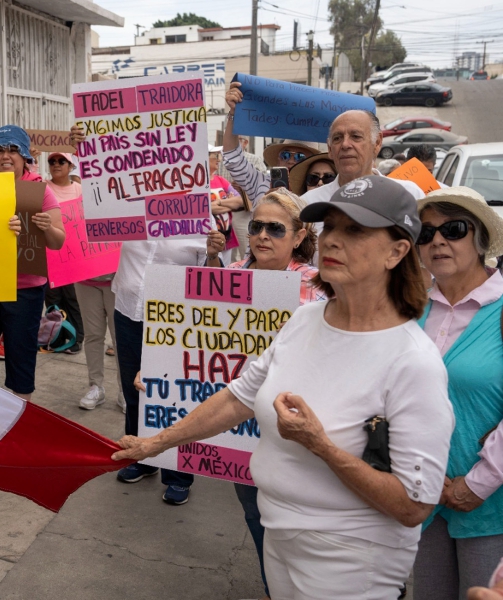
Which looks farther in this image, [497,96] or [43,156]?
[497,96]

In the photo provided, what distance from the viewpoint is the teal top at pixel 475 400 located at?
234 cm

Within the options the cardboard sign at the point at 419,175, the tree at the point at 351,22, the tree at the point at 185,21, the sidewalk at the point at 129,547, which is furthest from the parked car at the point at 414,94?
the tree at the point at 185,21

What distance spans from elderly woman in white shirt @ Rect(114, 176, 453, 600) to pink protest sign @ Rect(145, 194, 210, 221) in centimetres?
218

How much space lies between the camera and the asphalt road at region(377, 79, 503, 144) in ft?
121

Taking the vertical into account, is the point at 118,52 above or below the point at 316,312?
above

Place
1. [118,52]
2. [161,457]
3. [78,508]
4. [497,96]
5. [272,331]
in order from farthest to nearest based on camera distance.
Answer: [118,52]
[497,96]
[78,508]
[161,457]
[272,331]

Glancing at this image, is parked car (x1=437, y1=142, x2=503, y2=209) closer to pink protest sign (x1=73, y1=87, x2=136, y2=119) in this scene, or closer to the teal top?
pink protest sign (x1=73, y1=87, x2=136, y2=119)

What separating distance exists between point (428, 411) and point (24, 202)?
339 centimetres

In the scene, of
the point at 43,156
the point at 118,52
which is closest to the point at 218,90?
the point at 118,52

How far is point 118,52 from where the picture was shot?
57156mm

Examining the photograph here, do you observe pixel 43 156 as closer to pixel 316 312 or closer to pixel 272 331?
pixel 272 331

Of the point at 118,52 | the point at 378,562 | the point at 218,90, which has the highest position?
the point at 118,52

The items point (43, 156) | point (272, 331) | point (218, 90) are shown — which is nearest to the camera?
point (272, 331)

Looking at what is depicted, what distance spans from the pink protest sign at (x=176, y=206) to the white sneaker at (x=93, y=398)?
208 cm
